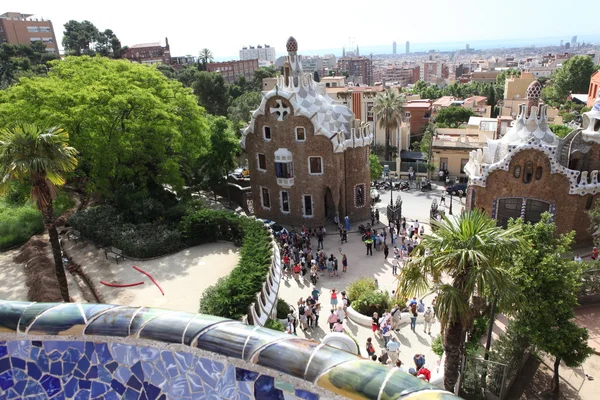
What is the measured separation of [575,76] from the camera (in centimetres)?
8462

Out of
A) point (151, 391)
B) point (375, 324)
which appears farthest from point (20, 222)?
point (151, 391)

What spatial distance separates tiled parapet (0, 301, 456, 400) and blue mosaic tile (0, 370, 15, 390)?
1 cm

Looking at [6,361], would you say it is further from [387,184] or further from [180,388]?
[387,184]

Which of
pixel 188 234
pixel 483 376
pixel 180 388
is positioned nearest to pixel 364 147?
pixel 188 234

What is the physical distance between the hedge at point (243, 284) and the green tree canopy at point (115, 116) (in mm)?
9717

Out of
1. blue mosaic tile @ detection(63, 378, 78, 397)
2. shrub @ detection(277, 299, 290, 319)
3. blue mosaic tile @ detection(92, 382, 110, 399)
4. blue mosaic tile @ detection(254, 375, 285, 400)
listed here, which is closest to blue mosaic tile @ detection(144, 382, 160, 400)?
blue mosaic tile @ detection(92, 382, 110, 399)

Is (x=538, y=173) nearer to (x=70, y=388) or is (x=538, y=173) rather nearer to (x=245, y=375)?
(x=245, y=375)

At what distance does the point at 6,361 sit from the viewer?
4711 millimetres

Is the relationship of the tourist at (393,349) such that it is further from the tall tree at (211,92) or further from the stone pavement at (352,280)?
the tall tree at (211,92)

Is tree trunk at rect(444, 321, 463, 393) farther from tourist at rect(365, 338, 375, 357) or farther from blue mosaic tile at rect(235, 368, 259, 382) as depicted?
blue mosaic tile at rect(235, 368, 259, 382)

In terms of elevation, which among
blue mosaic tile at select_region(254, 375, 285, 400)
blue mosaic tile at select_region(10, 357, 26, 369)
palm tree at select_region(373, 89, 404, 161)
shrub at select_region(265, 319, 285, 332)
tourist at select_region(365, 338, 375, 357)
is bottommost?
tourist at select_region(365, 338, 375, 357)

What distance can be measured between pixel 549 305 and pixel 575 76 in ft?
283

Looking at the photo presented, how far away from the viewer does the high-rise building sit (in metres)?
83.6

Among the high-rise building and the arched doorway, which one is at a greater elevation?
the high-rise building
